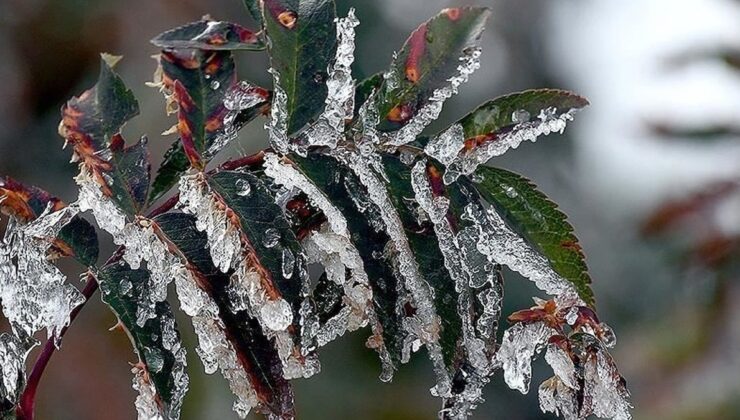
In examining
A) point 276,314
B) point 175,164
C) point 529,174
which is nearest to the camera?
point 276,314

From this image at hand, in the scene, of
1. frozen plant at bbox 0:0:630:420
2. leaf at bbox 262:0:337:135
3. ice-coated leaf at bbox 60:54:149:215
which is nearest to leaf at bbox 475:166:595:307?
frozen plant at bbox 0:0:630:420

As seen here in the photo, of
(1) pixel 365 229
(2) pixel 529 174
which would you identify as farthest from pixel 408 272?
(2) pixel 529 174

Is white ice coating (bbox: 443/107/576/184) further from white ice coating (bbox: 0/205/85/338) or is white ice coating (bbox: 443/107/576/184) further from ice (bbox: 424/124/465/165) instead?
white ice coating (bbox: 0/205/85/338)

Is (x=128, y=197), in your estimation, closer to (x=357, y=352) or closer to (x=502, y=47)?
(x=357, y=352)

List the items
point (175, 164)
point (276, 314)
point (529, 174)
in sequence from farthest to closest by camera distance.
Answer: point (529, 174) < point (175, 164) < point (276, 314)

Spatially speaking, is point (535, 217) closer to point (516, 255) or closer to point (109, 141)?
point (516, 255)
